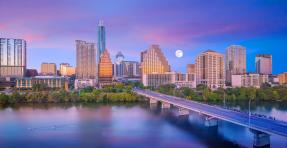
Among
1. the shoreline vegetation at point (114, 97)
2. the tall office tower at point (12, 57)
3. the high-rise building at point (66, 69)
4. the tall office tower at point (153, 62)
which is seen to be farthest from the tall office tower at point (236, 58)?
the tall office tower at point (12, 57)

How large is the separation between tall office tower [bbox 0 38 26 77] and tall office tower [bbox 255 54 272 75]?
45.1 m

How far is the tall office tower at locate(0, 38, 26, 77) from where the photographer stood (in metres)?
47.4

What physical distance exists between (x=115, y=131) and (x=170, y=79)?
29.9m

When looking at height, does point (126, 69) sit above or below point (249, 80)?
above

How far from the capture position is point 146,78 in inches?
1746

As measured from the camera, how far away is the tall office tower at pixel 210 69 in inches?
1668

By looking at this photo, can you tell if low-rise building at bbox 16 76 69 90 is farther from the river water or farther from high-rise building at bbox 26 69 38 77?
the river water

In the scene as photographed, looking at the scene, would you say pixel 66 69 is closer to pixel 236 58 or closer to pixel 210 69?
pixel 236 58

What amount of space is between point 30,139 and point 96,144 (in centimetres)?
283

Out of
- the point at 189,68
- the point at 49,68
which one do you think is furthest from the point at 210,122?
the point at 49,68

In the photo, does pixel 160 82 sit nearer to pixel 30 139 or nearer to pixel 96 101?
pixel 96 101

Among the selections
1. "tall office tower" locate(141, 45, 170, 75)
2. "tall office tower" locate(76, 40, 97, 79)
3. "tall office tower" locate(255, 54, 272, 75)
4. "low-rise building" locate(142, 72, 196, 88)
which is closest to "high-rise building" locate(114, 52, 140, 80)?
"tall office tower" locate(76, 40, 97, 79)

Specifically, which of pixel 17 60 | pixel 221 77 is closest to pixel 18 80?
pixel 17 60

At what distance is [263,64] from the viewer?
64125 millimetres
